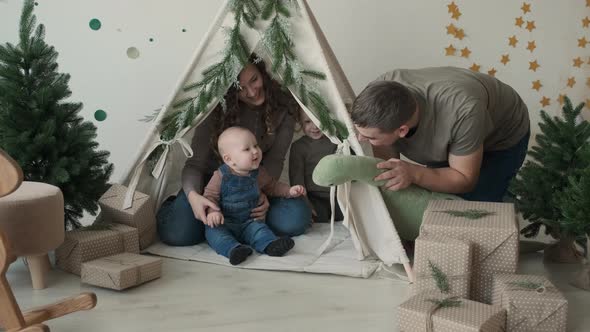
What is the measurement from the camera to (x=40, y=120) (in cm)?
231

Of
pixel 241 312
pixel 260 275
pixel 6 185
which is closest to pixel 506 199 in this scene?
pixel 260 275

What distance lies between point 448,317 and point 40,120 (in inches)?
59.9

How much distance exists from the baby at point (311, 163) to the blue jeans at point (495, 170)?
2.06 ft

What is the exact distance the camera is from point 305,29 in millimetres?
2389

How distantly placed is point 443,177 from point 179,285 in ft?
3.20

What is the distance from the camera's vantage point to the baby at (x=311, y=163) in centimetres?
285

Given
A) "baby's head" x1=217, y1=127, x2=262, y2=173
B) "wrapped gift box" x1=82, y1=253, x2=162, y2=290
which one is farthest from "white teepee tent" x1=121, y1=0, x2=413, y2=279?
"wrapped gift box" x1=82, y1=253, x2=162, y2=290

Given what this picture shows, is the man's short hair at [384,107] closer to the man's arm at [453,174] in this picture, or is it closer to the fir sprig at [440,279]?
the man's arm at [453,174]

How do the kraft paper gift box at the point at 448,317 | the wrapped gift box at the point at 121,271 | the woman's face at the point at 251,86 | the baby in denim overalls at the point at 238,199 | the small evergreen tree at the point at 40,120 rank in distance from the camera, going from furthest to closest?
the woman's face at the point at 251,86 → the baby in denim overalls at the point at 238,199 → the small evergreen tree at the point at 40,120 → the wrapped gift box at the point at 121,271 → the kraft paper gift box at the point at 448,317

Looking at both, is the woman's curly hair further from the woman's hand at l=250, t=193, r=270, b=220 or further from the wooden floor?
the wooden floor

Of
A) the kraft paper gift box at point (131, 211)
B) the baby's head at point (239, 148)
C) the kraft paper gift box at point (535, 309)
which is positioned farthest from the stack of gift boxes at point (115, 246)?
the kraft paper gift box at point (535, 309)

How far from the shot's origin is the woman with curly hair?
259 centimetres

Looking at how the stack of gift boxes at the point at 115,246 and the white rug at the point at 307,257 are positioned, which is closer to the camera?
the stack of gift boxes at the point at 115,246

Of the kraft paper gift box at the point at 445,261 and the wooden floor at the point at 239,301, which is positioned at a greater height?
the kraft paper gift box at the point at 445,261
